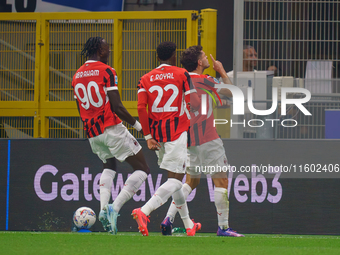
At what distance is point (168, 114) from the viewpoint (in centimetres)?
548

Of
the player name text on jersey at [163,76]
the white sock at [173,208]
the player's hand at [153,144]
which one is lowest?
the white sock at [173,208]

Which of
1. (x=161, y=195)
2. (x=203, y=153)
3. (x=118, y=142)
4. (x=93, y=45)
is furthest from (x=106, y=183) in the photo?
(x=93, y=45)

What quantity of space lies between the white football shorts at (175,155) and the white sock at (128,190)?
366mm

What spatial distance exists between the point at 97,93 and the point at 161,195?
125 cm

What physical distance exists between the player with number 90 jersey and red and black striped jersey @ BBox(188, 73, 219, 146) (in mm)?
413

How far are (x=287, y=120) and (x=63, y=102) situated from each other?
118 inches

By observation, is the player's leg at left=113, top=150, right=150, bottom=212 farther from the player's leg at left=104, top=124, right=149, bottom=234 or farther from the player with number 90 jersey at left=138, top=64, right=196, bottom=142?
the player with number 90 jersey at left=138, top=64, right=196, bottom=142

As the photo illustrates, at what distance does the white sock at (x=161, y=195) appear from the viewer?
5.15 metres

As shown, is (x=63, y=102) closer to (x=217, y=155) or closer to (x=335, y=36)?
(x=217, y=155)

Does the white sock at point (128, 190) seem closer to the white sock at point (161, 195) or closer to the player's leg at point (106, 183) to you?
the player's leg at point (106, 183)

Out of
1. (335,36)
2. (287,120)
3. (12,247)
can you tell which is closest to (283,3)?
(335,36)

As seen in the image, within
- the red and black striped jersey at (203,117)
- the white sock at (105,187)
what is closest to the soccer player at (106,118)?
the white sock at (105,187)

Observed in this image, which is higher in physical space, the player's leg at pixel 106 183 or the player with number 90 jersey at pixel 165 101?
the player with number 90 jersey at pixel 165 101

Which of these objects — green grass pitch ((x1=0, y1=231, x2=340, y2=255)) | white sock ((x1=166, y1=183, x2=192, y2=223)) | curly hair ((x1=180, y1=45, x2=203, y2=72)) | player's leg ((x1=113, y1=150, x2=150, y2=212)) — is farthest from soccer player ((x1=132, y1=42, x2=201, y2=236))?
green grass pitch ((x1=0, y1=231, x2=340, y2=255))
